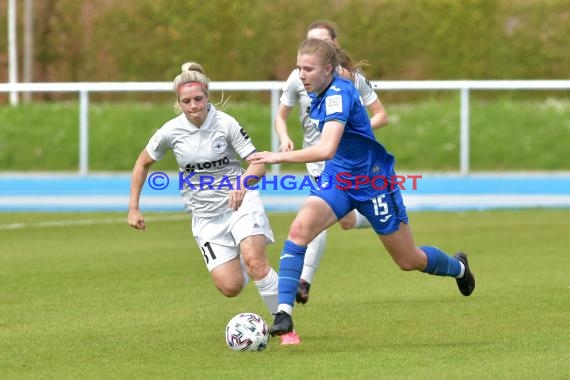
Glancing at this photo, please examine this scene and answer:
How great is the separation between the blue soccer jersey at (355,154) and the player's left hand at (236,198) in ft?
1.72

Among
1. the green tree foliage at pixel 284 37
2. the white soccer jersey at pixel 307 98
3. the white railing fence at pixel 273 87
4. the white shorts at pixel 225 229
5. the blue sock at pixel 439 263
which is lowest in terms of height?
the blue sock at pixel 439 263

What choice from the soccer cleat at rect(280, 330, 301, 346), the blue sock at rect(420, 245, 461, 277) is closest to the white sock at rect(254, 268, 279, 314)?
the soccer cleat at rect(280, 330, 301, 346)

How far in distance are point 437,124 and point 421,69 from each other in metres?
6.83

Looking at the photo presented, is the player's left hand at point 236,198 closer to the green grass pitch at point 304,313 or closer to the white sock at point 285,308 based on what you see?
the white sock at point 285,308

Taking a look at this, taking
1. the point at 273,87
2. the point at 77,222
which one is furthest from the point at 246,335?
the point at 273,87

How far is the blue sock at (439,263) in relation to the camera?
28.8 ft

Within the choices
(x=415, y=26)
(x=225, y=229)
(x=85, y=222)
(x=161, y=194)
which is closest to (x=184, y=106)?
(x=225, y=229)

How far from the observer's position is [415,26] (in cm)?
3039

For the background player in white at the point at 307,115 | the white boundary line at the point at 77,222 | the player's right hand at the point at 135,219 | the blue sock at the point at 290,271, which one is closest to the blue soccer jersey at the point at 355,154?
the blue sock at the point at 290,271

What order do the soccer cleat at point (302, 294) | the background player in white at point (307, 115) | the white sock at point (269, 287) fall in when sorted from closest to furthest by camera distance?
the white sock at point (269, 287) < the soccer cleat at point (302, 294) < the background player in white at point (307, 115)

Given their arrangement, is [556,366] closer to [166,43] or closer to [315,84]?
[315,84]

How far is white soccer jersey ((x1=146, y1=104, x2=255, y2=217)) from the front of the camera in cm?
868

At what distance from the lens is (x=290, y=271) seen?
793cm

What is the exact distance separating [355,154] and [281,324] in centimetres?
118
